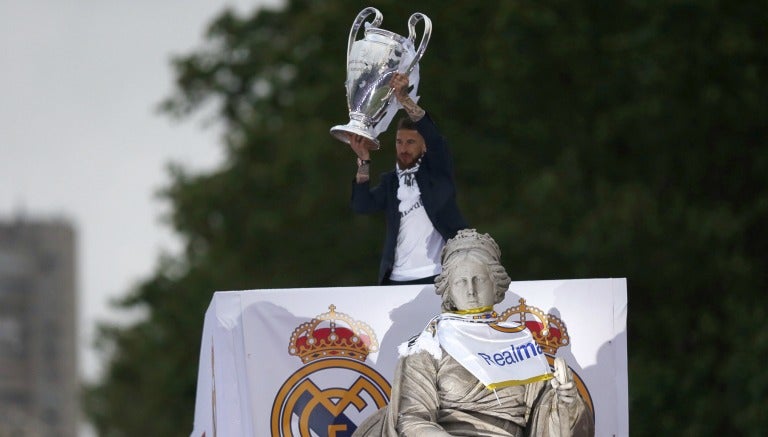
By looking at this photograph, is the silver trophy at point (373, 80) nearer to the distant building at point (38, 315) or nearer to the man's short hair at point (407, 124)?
the man's short hair at point (407, 124)

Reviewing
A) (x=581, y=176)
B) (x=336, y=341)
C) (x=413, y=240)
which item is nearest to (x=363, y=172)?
(x=413, y=240)

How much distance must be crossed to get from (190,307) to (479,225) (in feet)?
17.8

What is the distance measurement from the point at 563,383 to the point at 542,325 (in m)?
1.39

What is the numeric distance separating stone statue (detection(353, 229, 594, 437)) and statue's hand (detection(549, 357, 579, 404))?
12cm

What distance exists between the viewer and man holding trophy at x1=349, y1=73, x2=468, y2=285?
13219mm

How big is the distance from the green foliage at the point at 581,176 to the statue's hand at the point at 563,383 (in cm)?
1147

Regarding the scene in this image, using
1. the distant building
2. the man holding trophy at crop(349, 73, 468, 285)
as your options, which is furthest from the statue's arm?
the distant building

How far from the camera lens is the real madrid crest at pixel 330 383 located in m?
12.4

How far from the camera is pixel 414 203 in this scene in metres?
13.4

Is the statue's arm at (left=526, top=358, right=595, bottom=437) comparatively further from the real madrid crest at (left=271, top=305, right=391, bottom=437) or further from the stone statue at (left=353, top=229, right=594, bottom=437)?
the real madrid crest at (left=271, top=305, right=391, bottom=437)

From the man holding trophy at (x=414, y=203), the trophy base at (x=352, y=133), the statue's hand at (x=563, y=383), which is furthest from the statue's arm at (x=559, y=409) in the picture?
the trophy base at (x=352, y=133)

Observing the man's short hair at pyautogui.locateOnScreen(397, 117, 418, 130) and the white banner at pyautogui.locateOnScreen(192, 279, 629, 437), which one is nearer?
the white banner at pyautogui.locateOnScreen(192, 279, 629, 437)

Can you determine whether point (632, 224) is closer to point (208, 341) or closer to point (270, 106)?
point (270, 106)

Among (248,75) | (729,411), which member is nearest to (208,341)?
(729,411)
